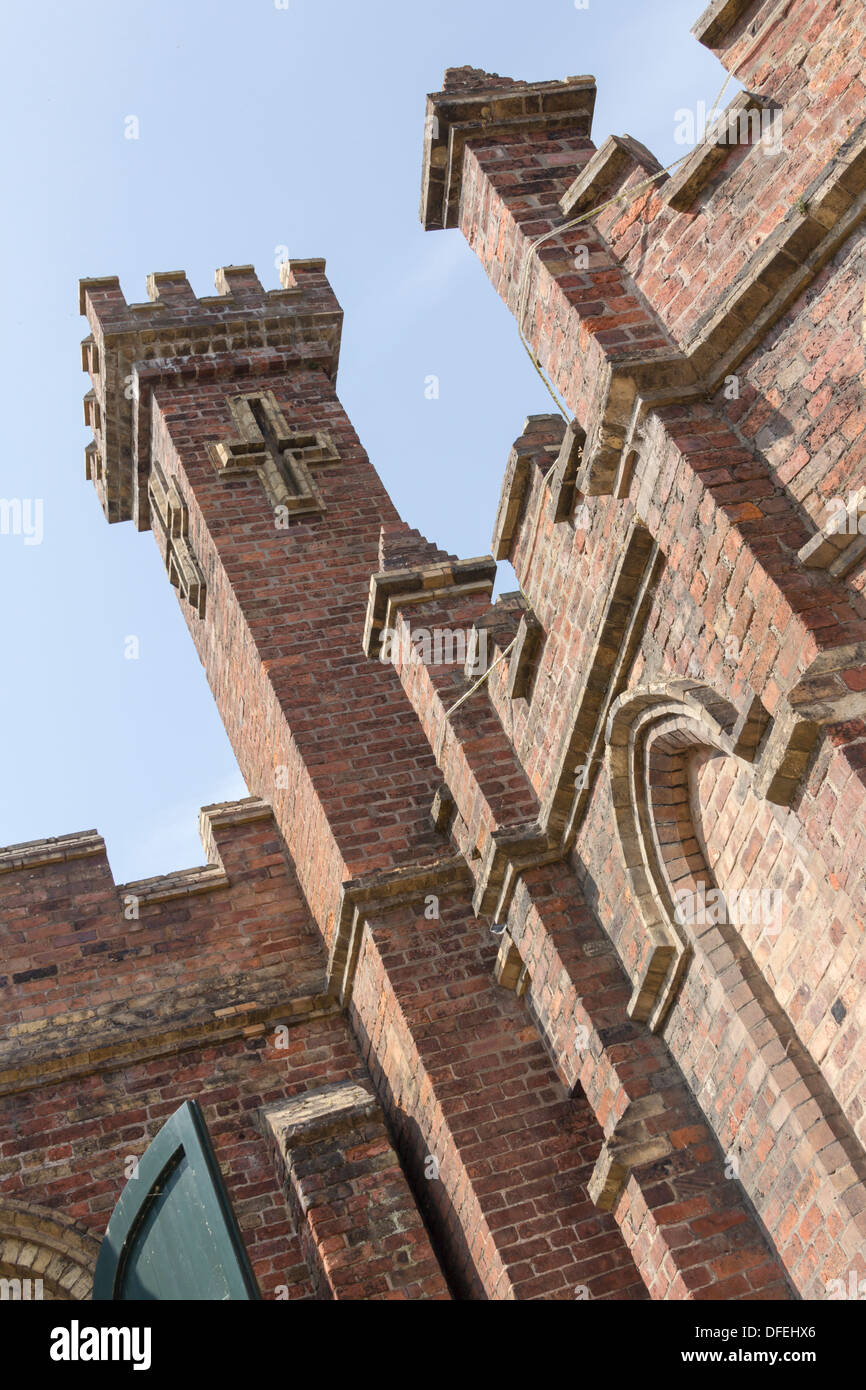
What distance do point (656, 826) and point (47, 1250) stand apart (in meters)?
4.51

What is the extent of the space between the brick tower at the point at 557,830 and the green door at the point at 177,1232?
0.79 m

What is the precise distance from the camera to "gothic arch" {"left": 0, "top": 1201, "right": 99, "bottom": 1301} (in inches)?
312

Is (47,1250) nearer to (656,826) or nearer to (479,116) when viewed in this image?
(656,826)

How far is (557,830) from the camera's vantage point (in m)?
7.27

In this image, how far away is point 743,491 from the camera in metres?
5.25

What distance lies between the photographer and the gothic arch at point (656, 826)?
619cm

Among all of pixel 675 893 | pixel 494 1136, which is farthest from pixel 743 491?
pixel 494 1136

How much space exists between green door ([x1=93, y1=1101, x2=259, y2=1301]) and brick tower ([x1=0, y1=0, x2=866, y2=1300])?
0.79m

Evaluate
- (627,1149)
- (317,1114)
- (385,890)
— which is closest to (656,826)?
(627,1149)

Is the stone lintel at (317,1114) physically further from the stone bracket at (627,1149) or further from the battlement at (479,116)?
the battlement at (479,116)

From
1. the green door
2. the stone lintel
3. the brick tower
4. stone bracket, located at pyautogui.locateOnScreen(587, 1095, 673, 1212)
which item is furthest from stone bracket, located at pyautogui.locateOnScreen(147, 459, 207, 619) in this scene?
stone bracket, located at pyautogui.locateOnScreen(587, 1095, 673, 1212)

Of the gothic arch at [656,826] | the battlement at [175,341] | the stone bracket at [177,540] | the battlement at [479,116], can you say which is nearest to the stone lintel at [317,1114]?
the gothic arch at [656,826]

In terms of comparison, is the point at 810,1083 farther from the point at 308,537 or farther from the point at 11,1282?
the point at 308,537

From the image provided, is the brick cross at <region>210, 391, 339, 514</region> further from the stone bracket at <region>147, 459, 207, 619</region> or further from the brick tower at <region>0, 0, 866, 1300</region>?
the stone bracket at <region>147, 459, 207, 619</region>
